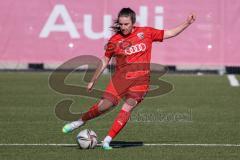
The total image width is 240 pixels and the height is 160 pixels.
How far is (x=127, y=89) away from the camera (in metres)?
11.4

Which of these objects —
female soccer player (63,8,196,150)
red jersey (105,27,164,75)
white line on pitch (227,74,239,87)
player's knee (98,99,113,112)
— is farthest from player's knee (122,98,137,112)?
white line on pitch (227,74,239,87)

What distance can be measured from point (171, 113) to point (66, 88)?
15.5 feet

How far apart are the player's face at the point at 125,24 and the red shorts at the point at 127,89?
680 mm

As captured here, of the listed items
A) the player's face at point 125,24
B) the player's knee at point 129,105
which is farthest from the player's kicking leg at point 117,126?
the player's face at point 125,24

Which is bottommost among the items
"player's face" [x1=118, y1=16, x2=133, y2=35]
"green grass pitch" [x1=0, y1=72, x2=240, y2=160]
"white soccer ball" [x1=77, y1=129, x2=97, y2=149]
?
"green grass pitch" [x1=0, y1=72, x2=240, y2=160]

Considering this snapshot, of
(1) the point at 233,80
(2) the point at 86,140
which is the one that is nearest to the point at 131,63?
(2) the point at 86,140

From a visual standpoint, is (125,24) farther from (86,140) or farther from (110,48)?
(86,140)

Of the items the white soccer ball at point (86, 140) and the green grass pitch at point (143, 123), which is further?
the white soccer ball at point (86, 140)

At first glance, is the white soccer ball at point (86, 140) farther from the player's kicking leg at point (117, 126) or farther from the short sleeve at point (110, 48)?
the short sleeve at point (110, 48)

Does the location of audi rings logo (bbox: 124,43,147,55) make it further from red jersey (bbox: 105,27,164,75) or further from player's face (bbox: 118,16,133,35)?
player's face (bbox: 118,16,133,35)

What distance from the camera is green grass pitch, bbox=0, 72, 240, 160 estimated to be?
1067 cm

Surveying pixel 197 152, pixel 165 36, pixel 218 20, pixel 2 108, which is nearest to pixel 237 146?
pixel 197 152

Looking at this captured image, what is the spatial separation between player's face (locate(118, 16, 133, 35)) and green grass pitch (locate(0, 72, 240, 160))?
1.57m

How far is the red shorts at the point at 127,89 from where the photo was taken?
11273 millimetres
